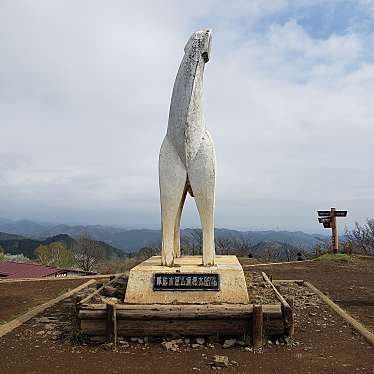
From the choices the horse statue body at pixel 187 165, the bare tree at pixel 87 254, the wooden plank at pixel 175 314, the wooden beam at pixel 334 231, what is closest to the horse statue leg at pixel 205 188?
the horse statue body at pixel 187 165

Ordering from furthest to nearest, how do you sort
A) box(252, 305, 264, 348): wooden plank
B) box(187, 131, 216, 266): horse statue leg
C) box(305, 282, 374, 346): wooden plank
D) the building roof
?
the building roof
box(187, 131, 216, 266): horse statue leg
box(305, 282, 374, 346): wooden plank
box(252, 305, 264, 348): wooden plank

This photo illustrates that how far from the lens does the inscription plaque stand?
661 cm

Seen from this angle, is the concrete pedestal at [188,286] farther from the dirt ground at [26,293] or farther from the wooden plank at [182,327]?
the dirt ground at [26,293]

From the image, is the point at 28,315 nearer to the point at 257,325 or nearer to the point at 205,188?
the point at 205,188

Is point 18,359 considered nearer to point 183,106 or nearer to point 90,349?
point 90,349

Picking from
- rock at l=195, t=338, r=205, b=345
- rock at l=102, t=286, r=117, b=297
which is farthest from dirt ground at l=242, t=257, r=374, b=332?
rock at l=102, t=286, r=117, b=297

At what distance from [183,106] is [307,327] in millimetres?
4257

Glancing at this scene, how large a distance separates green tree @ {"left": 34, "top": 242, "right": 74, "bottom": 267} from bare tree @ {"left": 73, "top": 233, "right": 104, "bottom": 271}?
941mm

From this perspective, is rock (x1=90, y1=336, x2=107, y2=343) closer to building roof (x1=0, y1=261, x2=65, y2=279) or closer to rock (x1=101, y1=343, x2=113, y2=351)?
rock (x1=101, y1=343, x2=113, y2=351)

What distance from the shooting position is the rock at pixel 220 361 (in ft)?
16.5

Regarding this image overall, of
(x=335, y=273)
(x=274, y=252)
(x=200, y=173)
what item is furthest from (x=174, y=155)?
(x=274, y=252)

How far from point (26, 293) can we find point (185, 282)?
5.47 meters

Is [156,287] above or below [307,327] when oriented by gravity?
above

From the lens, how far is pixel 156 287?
6645mm
